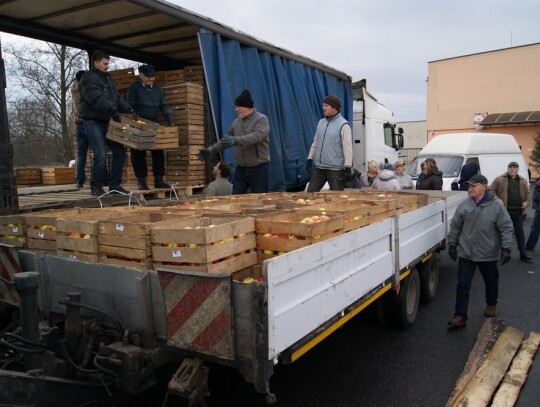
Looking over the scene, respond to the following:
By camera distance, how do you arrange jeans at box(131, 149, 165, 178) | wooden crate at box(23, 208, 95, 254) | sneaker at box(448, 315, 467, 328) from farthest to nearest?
jeans at box(131, 149, 165, 178) → sneaker at box(448, 315, 467, 328) → wooden crate at box(23, 208, 95, 254)

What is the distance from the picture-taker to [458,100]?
37188 mm

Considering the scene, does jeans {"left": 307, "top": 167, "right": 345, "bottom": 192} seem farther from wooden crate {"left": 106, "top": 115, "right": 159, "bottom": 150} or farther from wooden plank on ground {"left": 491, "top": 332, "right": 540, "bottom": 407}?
wooden plank on ground {"left": 491, "top": 332, "right": 540, "bottom": 407}

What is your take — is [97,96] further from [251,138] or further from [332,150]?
[332,150]

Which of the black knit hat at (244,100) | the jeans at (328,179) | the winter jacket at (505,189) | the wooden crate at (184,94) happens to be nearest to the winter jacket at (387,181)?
the jeans at (328,179)

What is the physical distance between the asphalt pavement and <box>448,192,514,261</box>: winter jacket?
855 mm

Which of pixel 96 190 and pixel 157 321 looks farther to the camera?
pixel 96 190

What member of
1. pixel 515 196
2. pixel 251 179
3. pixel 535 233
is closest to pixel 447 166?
pixel 535 233

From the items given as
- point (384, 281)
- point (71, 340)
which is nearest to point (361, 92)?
point (384, 281)

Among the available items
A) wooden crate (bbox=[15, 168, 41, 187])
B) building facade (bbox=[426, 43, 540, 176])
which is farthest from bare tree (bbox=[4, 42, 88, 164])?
building facade (bbox=[426, 43, 540, 176])

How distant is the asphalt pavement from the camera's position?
3.97 metres

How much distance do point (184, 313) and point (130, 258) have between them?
725mm

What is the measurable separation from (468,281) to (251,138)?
3.36 meters

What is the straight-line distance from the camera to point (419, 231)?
212 inches

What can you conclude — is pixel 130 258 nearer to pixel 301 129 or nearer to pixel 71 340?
pixel 71 340
